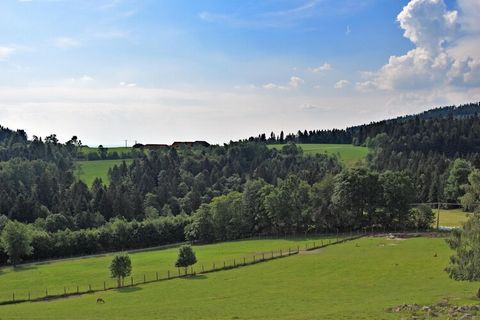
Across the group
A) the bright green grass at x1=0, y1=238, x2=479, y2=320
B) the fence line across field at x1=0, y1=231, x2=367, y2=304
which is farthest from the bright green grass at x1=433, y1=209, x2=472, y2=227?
the bright green grass at x1=0, y1=238, x2=479, y2=320

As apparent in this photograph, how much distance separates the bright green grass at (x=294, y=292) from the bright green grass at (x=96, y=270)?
8.79 metres

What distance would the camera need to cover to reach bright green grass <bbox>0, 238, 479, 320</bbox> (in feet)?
142

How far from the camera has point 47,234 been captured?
373 ft

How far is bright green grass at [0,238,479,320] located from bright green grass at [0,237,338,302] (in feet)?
28.8

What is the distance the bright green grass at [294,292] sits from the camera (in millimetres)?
43281

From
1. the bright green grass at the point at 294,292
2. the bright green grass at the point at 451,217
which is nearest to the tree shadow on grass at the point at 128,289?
the bright green grass at the point at 294,292

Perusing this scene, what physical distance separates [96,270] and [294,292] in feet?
146

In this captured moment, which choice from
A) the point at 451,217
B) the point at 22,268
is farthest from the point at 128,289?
the point at 451,217

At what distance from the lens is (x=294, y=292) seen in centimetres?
5356

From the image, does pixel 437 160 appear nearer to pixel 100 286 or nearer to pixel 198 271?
pixel 198 271

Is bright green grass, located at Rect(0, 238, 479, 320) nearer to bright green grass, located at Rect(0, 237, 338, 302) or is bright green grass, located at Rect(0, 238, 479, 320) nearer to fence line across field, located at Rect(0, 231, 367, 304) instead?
fence line across field, located at Rect(0, 231, 367, 304)

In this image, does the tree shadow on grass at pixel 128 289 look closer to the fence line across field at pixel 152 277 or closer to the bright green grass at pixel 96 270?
the fence line across field at pixel 152 277

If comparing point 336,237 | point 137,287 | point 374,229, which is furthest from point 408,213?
point 137,287

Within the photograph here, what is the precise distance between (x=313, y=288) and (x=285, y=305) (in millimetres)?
9747
